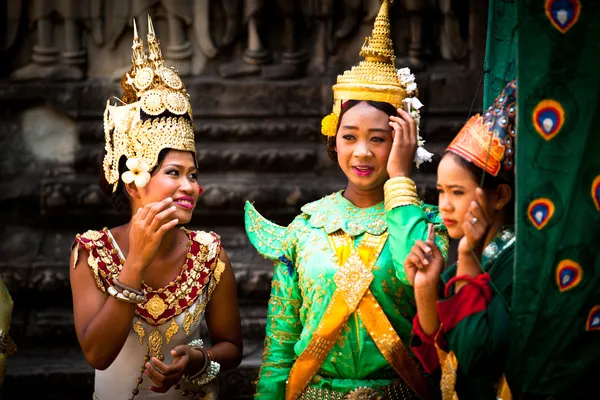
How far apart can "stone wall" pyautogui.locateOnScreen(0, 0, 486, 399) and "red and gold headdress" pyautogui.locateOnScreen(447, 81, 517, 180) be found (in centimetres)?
243

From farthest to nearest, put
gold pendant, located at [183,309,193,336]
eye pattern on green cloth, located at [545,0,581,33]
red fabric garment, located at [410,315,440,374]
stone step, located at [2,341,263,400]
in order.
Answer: stone step, located at [2,341,263,400] < gold pendant, located at [183,309,193,336] < red fabric garment, located at [410,315,440,374] < eye pattern on green cloth, located at [545,0,581,33]

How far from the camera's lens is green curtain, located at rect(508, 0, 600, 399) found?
2730mm

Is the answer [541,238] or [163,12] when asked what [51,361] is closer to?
[163,12]

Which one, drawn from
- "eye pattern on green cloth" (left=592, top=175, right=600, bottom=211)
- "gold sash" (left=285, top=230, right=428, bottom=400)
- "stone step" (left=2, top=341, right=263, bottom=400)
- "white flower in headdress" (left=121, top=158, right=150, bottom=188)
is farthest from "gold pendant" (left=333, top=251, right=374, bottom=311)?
"stone step" (left=2, top=341, right=263, bottom=400)

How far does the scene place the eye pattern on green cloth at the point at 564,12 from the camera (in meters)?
2.71

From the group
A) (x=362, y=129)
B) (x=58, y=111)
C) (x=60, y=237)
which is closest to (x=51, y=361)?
(x=60, y=237)

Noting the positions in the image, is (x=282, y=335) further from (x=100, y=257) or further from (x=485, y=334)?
(x=485, y=334)

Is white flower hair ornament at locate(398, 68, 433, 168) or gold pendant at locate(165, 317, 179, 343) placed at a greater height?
white flower hair ornament at locate(398, 68, 433, 168)

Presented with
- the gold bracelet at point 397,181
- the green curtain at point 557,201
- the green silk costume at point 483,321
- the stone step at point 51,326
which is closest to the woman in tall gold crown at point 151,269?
the gold bracelet at point 397,181

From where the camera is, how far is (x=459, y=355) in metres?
2.95

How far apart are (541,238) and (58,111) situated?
380 centimetres

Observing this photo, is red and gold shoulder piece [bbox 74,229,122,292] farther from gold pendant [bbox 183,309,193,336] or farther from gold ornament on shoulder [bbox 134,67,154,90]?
gold ornament on shoulder [bbox 134,67,154,90]

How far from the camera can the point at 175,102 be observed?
3.79 metres

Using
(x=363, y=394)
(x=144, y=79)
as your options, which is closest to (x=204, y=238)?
(x=144, y=79)
